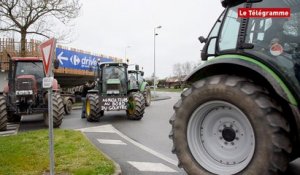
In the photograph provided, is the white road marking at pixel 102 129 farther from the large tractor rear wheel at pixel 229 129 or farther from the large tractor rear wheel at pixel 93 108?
the large tractor rear wheel at pixel 229 129

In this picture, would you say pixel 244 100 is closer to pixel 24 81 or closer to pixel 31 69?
pixel 24 81

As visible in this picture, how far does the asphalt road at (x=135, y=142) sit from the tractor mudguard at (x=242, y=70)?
160 cm

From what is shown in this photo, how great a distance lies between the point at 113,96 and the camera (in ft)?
52.2

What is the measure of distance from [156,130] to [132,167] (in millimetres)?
5863

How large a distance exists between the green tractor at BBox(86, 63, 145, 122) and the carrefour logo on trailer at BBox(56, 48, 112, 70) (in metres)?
7.44

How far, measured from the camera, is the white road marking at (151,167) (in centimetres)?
709

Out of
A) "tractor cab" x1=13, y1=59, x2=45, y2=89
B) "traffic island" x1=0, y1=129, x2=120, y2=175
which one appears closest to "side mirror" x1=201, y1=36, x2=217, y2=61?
"traffic island" x1=0, y1=129, x2=120, y2=175

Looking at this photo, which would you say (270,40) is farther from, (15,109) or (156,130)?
(15,109)

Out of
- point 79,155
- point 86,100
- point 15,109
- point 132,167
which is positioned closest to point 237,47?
point 132,167

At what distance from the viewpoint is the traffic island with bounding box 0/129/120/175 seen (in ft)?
22.4

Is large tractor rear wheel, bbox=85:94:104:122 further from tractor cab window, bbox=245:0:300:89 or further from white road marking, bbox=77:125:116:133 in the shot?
tractor cab window, bbox=245:0:300:89

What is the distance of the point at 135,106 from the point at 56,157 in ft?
26.6

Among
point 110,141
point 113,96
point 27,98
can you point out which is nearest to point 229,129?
point 110,141

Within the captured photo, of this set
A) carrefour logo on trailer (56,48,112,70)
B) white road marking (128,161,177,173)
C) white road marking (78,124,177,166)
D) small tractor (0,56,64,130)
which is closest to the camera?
white road marking (128,161,177,173)
